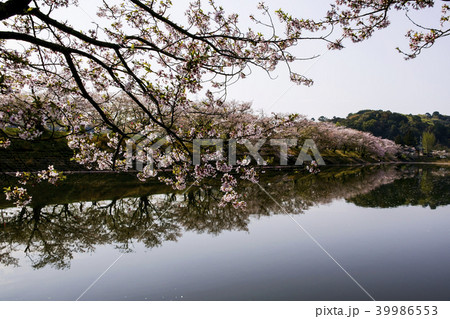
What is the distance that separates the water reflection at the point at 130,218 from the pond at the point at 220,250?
0.19 ft

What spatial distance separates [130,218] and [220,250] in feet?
19.1

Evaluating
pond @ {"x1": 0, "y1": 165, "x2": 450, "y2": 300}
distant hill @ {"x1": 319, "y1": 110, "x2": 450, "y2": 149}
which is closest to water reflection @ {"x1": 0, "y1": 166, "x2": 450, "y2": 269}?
pond @ {"x1": 0, "y1": 165, "x2": 450, "y2": 300}

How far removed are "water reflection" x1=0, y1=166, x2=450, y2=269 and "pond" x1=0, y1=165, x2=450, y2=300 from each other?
6cm

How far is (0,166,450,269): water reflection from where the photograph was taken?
9.71m

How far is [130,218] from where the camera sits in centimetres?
1333

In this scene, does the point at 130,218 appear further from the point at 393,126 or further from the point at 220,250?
the point at 393,126

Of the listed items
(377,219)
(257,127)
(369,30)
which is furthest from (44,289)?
(377,219)

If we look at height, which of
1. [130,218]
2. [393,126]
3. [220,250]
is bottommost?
[220,250]

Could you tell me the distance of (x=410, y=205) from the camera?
1706 cm

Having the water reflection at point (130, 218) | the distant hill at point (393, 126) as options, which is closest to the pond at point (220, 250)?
the water reflection at point (130, 218)

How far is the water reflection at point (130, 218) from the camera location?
9.71 m

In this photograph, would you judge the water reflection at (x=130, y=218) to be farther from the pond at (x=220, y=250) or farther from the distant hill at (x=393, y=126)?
the distant hill at (x=393, y=126)

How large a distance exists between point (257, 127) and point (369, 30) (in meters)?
3.39

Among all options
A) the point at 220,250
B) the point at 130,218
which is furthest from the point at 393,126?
the point at 220,250
